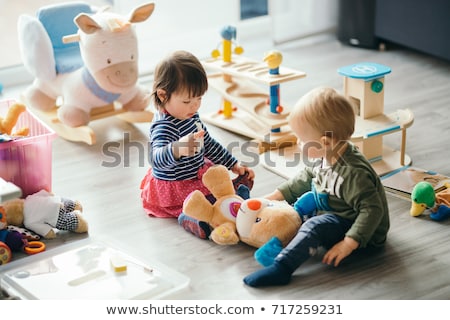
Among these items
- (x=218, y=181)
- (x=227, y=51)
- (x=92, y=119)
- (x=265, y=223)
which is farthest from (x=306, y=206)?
(x=92, y=119)

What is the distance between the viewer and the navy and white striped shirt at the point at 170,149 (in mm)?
1854

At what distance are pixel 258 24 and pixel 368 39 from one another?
54 cm

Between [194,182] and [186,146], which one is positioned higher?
[186,146]

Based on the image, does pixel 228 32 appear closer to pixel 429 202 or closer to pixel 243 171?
pixel 243 171

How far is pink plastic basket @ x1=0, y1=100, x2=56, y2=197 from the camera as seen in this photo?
6.18 feet

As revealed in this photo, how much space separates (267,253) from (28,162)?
683mm

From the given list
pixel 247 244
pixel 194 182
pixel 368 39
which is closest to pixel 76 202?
pixel 194 182

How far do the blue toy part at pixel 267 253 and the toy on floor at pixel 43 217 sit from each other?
1.56 ft

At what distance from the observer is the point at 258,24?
11.5 ft

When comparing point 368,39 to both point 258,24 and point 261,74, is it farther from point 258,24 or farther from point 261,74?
point 261,74

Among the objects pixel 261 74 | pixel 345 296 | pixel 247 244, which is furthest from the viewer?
pixel 261 74

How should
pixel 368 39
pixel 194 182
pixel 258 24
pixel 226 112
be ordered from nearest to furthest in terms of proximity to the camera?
pixel 194 182 < pixel 226 112 < pixel 368 39 < pixel 258 24

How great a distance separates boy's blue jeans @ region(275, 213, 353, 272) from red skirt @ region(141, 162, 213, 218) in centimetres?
32

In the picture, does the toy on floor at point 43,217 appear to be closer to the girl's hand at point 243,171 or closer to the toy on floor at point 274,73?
the girl's hand at point 243,171
